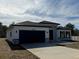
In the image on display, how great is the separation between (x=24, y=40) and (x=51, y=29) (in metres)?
8.23

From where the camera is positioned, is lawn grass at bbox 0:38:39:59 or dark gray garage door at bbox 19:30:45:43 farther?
dark gray garage door at bbox 19:30:45:43

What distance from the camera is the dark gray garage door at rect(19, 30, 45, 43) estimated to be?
25.6 meters

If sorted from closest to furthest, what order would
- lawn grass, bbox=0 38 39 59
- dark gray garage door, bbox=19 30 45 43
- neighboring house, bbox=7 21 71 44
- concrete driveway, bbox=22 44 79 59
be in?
concrete driveway, bbox=22 44 79 59 < lawn grass, bbox=0 38 39 59 < neighboring house, bbox=7 21 71 44 < dark gray garage door, bbox=19 30 45 43

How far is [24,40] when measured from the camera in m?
26.1

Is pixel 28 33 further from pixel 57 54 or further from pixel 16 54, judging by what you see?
pixel 57 54

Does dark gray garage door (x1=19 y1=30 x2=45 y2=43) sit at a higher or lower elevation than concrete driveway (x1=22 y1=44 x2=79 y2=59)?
higher

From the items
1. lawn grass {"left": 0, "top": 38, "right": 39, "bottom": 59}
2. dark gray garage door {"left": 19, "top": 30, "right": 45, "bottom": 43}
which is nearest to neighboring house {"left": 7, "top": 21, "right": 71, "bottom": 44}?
dark gray garage door {"left": 19, "top": 30, "right": 45, "bottom": 43}

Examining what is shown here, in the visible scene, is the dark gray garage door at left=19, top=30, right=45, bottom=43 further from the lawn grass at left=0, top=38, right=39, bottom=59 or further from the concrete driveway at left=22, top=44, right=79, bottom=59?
the concrete driveway at left=22, top=44, right=79, bottom=59

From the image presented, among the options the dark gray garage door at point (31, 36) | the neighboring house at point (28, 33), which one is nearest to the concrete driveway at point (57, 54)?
the neighboring house at point (28, 33)

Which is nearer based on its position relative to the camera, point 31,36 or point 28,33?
point 28,33

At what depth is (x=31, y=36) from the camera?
1053 inches

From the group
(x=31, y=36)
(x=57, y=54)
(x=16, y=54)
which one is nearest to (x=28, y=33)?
(x=31, y=36)

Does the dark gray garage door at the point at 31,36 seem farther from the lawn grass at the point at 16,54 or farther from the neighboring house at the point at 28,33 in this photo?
the lawn grass at the point at 16,54

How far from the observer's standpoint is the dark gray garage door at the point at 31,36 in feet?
84.1
